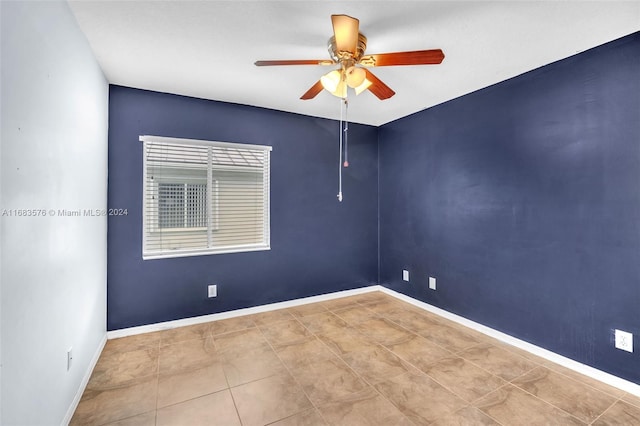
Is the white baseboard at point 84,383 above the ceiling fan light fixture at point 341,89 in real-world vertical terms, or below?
below

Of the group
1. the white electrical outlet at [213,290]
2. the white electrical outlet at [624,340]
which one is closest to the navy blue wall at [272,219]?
the white electrical outlet at [213,290]

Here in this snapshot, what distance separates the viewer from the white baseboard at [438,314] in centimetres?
209

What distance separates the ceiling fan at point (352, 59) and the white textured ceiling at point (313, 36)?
0.19 m

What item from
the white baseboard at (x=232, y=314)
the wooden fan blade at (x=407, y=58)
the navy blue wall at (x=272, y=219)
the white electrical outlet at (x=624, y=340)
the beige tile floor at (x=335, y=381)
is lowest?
the beige tile floor at (x=335, y=381)

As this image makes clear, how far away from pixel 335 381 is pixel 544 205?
7.30ft

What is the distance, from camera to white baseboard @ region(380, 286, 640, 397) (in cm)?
202

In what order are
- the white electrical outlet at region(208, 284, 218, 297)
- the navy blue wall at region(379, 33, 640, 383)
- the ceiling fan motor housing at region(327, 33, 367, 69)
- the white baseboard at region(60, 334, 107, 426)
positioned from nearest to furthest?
the white baseboard at region(60, 334, 107, 426)
the ceiling fan motor housing at region(327, 33, 367, 69)
the navy blue wall at region(379, 33, 640, 383)
the white electrical outlet at region(208, 284, 218, 297)

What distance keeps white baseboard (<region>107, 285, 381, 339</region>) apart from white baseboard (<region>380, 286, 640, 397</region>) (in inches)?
38.4

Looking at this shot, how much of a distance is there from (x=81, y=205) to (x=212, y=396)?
158 cm

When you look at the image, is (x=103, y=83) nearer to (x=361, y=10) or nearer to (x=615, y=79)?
(x=361, y=10)

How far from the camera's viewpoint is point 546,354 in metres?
2.42

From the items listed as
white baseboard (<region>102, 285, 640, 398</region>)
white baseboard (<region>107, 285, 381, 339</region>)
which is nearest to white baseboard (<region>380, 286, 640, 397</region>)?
white baseboard (<region>102, 285, 640, 398</region>)

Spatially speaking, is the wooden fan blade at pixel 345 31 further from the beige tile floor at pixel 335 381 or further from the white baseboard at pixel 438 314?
the white baseboard at pixel 438 314

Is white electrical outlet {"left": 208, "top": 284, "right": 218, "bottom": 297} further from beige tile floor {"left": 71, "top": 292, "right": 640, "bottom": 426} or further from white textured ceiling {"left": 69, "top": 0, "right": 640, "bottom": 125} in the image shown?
white textured ceiling {"left": 69, "top": 0, "right": 640, "bottom": 125}
